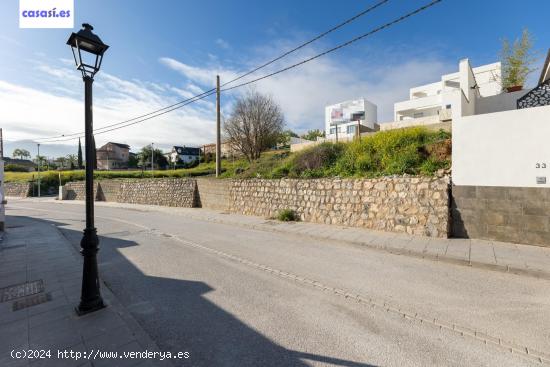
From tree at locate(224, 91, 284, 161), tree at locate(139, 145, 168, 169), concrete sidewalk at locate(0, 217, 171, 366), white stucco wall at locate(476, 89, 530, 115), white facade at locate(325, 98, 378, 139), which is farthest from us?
tree at locate(139, 145, 168, 169)

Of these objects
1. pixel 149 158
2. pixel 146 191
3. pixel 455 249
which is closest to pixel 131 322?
pixel 455 249

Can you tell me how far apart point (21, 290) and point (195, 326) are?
3781 mm

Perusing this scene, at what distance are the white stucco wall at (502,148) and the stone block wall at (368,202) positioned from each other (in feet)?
2.75

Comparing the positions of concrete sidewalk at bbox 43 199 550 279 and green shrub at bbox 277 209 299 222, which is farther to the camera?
green shrub at bbox 277 209 299 222

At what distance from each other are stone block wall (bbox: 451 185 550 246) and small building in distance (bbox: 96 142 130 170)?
88375 mm

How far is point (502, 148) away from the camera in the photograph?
23.6 feet

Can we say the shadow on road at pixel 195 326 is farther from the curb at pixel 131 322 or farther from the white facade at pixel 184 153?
the white facade at pixel 184 153

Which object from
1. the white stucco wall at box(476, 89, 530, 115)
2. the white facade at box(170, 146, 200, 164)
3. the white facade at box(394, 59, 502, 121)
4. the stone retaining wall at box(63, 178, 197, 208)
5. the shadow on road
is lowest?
the shadow on road

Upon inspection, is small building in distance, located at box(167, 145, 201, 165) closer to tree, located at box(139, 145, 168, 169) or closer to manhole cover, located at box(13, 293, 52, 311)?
tree, located at box(139, 145, 168, 169)

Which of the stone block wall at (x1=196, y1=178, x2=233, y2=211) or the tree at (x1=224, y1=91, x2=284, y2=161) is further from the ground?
the tree at (x1=224, y1=91, x2=284, y2=161)

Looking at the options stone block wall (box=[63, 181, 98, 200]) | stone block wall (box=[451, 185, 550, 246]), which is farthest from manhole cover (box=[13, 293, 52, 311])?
stone block wall (box=[63, 181, 98, 200])

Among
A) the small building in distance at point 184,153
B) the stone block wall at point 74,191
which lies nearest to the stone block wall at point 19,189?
the stone block wall at point 74,191

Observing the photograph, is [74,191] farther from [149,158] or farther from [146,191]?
[149,158]

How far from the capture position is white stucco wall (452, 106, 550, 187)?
21.9 feet
